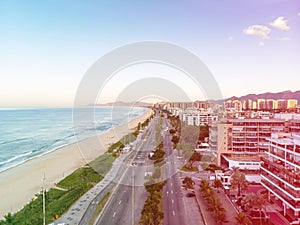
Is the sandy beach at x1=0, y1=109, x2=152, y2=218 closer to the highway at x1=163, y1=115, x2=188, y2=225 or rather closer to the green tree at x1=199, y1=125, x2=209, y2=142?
the highway at x1=163, y1=115, x2=188, y2=225

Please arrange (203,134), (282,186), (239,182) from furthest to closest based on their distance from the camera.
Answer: (203,134) → (239,182) → (282,186)

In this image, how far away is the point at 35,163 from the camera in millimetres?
8609

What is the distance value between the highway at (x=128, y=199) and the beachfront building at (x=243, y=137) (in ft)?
6.51

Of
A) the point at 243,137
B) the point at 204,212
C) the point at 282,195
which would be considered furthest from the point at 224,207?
the point at 243,137

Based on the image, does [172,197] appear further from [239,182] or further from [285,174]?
[285,174]

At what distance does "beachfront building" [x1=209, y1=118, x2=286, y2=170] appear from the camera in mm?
6992

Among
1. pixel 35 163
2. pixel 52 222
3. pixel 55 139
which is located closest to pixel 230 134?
pixel 52 222

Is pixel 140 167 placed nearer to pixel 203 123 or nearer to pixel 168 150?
pixel 168 150

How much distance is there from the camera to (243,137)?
7.15 metres

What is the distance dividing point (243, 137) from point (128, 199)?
382cm

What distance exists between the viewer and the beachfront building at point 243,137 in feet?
22.9

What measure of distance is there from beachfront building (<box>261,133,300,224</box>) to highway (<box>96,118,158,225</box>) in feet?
6.48

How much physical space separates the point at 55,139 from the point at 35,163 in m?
4.83

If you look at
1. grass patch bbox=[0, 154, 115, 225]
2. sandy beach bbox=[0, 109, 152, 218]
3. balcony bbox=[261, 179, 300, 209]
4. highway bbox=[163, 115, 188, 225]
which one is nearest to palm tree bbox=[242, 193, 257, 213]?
balcony bbox=[261, 179, 300, 209]
